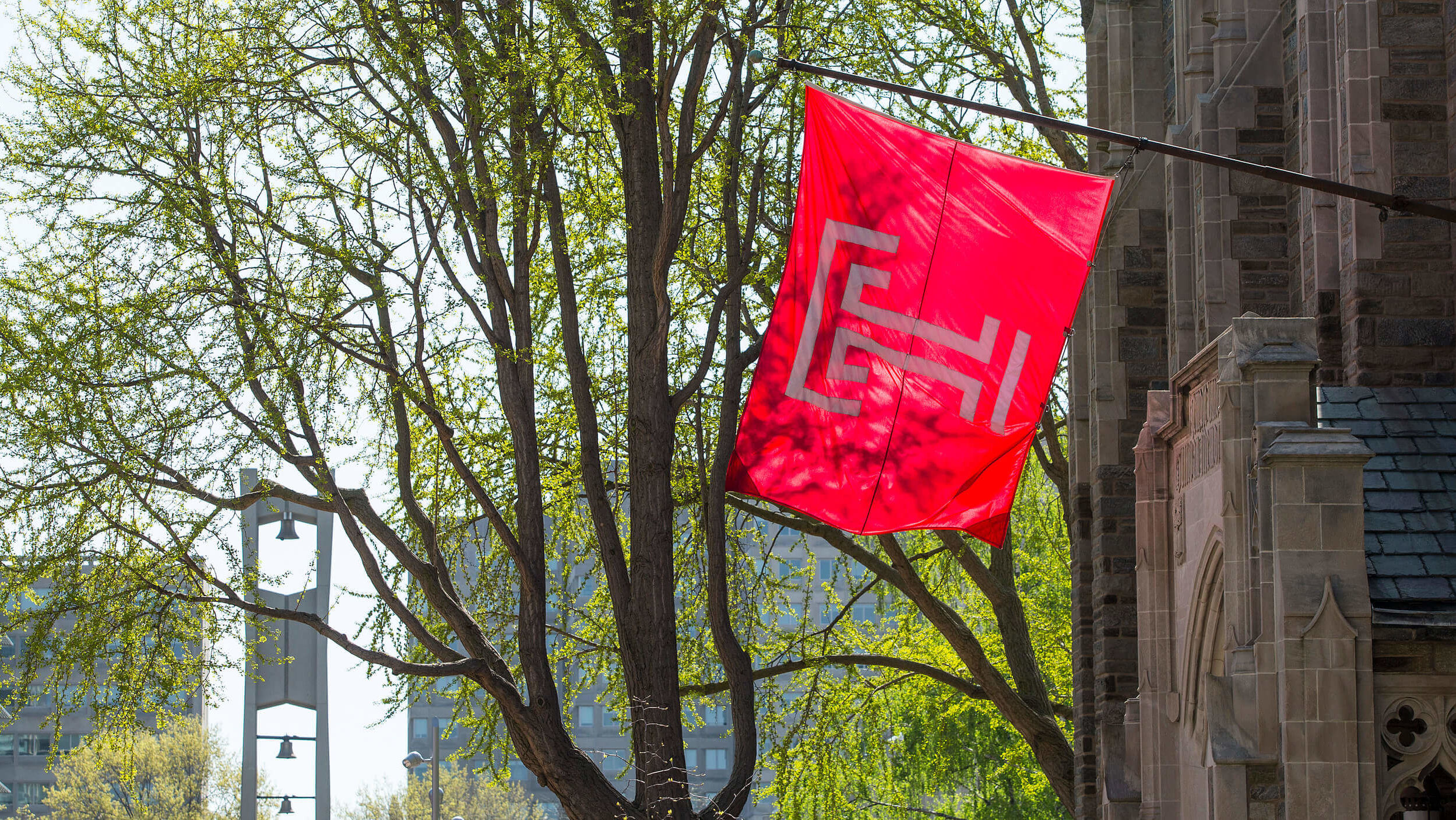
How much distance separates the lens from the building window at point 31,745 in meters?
100

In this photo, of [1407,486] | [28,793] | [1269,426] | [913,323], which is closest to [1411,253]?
[1407,486]

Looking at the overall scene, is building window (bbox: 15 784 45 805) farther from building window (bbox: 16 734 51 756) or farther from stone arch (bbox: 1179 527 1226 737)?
stone arch (bbox: 1179 527 1226 737)

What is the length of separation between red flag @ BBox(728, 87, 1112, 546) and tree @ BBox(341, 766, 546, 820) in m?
54.6

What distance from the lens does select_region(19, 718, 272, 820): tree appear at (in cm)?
5862

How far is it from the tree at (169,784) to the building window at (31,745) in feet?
117

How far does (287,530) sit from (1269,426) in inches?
595

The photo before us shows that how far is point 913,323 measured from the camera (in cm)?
1071

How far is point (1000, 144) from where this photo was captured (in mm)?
18391

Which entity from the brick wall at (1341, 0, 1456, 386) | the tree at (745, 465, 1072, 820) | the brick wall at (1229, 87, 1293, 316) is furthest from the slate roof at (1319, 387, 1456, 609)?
the tree at (745, 465, 1072, 820)

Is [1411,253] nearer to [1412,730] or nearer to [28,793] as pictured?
[1412,730]

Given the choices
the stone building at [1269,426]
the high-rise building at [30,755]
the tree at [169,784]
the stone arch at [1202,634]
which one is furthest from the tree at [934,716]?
the high-rise building at [30,755]

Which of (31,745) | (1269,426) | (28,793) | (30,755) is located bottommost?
(28,793)

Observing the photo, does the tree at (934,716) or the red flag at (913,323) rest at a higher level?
the red flag at (913,323)

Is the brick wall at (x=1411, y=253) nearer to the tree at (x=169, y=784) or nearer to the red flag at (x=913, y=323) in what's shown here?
the red flag at (x=913, y=323)
